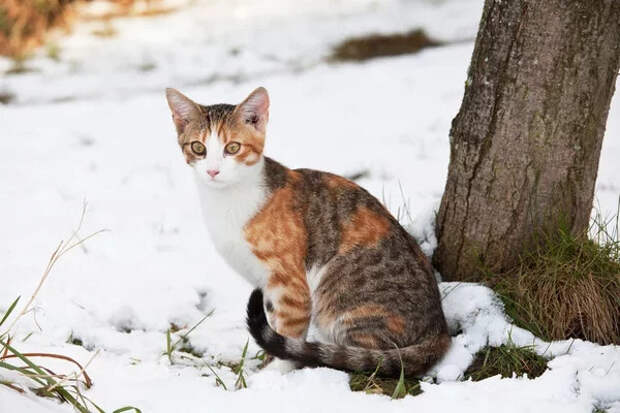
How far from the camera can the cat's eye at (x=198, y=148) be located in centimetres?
319

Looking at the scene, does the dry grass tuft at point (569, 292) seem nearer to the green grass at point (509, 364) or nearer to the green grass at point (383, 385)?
the green grass at point (509, 364)

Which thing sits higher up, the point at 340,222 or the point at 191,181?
the point at 340,222

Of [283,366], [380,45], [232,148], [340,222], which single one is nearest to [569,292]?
[340,222]

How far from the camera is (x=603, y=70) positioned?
3141 mm

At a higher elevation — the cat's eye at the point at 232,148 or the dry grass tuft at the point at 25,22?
the dry grass tuft at the point at 25,22

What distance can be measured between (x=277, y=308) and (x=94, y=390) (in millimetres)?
813

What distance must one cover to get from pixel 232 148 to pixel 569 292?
5.10 feet

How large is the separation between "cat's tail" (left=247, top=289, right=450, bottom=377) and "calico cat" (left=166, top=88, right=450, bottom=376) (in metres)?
0.02

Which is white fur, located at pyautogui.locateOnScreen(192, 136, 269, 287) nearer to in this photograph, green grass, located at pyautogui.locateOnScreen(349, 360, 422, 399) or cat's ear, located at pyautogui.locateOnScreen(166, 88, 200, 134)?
cat's ear, located at pyautogui.locateOnScreen(166, 88, 200, 134)

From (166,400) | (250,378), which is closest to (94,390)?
(166,400)

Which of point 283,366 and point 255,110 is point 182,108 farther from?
point 283,366

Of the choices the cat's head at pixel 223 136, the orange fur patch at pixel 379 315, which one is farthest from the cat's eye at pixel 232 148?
the orange fur patch at pixel 379 315

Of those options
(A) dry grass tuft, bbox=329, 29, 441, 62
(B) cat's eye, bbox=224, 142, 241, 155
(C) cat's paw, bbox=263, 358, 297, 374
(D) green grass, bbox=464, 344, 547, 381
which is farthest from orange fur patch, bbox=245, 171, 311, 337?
(A) dry grass tuft, bbox=329, 29, 441, 62

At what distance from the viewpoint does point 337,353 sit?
293 cm
